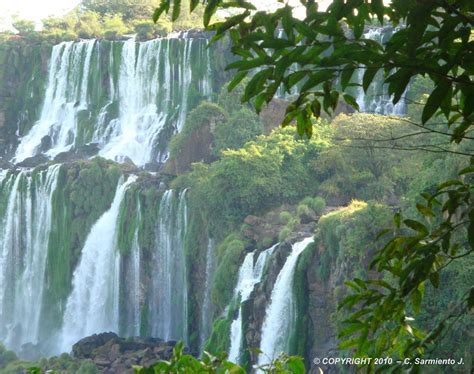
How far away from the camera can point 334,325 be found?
47.8 ft

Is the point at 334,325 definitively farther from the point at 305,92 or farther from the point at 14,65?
the point at 14,65

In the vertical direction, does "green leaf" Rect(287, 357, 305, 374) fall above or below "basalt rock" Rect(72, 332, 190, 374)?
above

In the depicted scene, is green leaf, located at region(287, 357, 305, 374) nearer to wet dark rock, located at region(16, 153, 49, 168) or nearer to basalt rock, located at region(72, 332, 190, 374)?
basalt rock, located at region(72, 332, 190, 374)

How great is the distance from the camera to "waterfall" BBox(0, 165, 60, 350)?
1009 inches

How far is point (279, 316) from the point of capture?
1598 cm

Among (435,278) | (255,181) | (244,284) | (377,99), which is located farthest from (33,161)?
(435,278)

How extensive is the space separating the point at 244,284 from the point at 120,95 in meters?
16.2

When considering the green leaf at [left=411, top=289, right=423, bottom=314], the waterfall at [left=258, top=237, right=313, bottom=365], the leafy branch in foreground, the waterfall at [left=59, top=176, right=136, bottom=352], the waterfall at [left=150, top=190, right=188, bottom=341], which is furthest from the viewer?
the waterfall at [left=59, top=176, right=136, bottom=352]

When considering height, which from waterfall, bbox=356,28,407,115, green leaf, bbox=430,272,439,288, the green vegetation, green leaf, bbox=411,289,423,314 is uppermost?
waterfall, bbox=356,28,407,115

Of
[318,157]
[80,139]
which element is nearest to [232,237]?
[318,157]

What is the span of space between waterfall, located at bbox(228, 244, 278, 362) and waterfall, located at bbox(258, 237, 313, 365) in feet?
1.95

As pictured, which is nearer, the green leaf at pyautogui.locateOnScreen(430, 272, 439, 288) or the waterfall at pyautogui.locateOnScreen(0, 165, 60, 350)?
the green leaf at pyautogui.locateOnScreen(430, 272, 439, 288)

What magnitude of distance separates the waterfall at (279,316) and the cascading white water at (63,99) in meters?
17.4

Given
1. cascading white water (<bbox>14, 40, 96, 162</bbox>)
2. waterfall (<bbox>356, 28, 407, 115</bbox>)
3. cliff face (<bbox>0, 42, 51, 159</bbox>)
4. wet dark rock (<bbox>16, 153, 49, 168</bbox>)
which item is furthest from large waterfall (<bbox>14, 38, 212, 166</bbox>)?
waterfall (<bbox>356, 28, 407, 115</bbox>)
